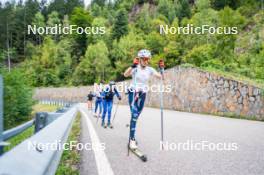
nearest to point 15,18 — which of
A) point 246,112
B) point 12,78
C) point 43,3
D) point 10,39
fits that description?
point 10,39

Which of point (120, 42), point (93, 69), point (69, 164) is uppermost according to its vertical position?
point (120, 42)

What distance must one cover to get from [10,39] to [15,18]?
997cm

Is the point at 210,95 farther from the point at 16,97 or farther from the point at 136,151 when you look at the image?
the point at 16,97

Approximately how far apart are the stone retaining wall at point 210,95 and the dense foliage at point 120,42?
4.87 m

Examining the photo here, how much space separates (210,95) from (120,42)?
61786 millimetres

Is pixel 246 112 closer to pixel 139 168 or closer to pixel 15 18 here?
pixel 139 168

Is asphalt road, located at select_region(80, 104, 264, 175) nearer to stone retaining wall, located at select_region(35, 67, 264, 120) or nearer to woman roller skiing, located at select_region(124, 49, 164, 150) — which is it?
woman roller skiing, located at select_region(124, 49, 164, 150)

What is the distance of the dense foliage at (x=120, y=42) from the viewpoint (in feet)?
146

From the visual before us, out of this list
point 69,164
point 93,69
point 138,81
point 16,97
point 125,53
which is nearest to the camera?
point 69,164

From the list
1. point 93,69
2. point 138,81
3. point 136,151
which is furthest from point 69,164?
point 93,69

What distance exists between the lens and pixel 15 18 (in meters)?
115

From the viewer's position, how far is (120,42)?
77875 millimetres

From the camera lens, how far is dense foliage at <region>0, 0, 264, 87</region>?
1748 inches

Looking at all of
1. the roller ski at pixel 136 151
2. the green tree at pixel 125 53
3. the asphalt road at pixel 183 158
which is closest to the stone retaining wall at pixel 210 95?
the asphalt road at pixel 183 158
